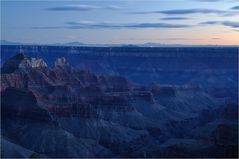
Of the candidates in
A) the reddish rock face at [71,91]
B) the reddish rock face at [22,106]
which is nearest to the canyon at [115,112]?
the reddish rock face at [71,91]

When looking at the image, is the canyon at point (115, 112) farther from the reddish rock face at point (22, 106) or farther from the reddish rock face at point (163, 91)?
the reddish rock face at point (22, 106)

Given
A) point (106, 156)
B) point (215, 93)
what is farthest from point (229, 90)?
point (106, 156)

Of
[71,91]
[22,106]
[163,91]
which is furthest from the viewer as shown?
[163,91]

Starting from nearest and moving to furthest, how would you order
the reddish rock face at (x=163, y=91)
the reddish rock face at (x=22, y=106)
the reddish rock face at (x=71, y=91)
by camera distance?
the reddish rock face at (x=22, y=106), the reddish rock face at (x=71, y=91), the reddish rock face at (x=163, y=91)

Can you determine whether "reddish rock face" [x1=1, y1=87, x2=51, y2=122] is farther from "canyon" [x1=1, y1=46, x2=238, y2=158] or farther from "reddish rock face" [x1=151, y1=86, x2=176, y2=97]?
"reddish rock face" [x1=151, y1=86, x2=176, y2=97]

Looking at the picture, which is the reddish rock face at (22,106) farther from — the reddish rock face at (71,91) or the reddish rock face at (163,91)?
the reddish rock face at (163,91)

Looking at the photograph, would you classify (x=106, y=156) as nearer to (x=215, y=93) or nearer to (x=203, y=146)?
(x=203, y=146)

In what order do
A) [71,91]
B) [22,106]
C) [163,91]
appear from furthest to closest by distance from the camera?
[163,91]
[71,91]
[22,106]

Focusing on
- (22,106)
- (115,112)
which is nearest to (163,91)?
(115,112)

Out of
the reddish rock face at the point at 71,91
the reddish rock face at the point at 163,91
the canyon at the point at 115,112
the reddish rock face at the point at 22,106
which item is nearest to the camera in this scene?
the canyon at the point at 115,112

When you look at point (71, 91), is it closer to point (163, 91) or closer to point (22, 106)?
point (22, 106)

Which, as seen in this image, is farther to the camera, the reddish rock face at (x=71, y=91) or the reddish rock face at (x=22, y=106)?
the reddish rock face at (x=71, y=91)
